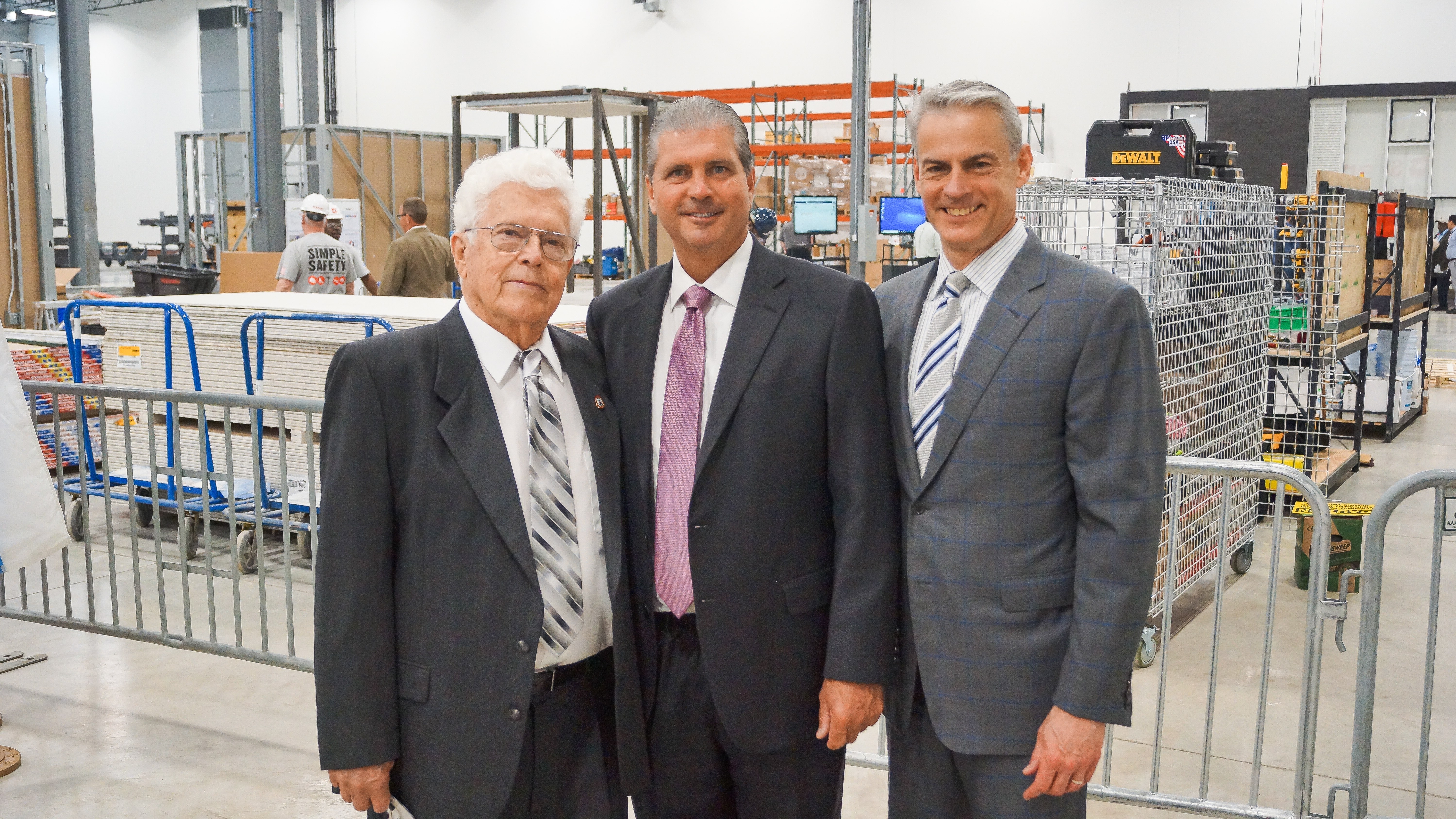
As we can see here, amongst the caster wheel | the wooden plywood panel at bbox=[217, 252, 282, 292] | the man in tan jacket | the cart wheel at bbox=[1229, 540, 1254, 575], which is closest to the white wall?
the wooden plywood panel at bbox=[217, 252, 282, 292]

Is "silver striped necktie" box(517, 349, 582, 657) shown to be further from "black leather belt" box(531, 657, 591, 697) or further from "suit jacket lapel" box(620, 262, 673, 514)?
"suit jacket lapel" box(620, 262, 673, 514)

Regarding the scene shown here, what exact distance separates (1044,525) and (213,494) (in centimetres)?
596

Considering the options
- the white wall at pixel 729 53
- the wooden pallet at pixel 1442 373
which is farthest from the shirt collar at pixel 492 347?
the white wall at pixel 729 53

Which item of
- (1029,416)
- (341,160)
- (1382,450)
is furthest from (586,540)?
(341,160)

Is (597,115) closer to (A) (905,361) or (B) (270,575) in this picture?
(B) (270,575)

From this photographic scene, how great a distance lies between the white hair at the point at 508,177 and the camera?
1.88 meters

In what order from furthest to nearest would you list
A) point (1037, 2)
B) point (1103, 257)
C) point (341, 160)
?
point (1037, 2), point (341, 160), point (1103, 257)

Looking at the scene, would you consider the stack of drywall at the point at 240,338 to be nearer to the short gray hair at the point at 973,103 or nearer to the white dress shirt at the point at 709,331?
the white dress shirt at the point at 709,331

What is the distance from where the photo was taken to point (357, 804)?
1930 millimetres

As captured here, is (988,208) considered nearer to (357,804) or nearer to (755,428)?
(755,428)

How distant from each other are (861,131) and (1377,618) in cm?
779

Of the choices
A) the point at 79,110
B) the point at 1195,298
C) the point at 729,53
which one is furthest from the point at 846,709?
the point at 729,53

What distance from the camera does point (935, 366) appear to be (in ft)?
6.43

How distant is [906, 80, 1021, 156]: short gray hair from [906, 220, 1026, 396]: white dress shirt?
0.14m
